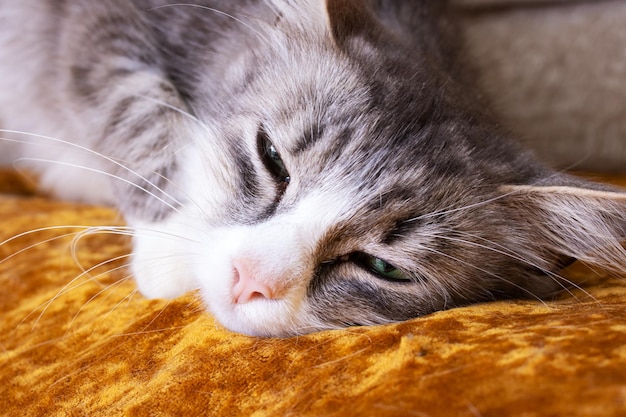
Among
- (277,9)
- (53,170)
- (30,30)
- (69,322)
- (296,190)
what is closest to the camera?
(296,190)

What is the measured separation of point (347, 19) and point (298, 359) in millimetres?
685

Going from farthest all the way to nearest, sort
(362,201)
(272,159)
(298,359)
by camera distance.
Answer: (272,159) < (362,201) < (298,359)

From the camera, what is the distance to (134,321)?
1.11 metres

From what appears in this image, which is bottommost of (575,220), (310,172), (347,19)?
(575,220)

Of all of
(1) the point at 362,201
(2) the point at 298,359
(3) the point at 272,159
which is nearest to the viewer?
(2) the point at 298,359

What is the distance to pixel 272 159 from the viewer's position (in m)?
1.14

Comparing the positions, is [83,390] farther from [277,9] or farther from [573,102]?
[573,102]

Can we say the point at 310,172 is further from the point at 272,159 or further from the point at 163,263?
the point at 163,263

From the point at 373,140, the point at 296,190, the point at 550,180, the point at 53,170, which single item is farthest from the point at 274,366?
the point at 53,170

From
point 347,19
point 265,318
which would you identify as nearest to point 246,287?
point 265,318

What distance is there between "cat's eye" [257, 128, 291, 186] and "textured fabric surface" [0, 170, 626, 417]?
0.27 meters

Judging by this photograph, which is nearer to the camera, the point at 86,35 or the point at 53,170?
the point at 86,35

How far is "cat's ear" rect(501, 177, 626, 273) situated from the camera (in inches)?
41.2

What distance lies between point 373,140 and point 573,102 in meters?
1.47
